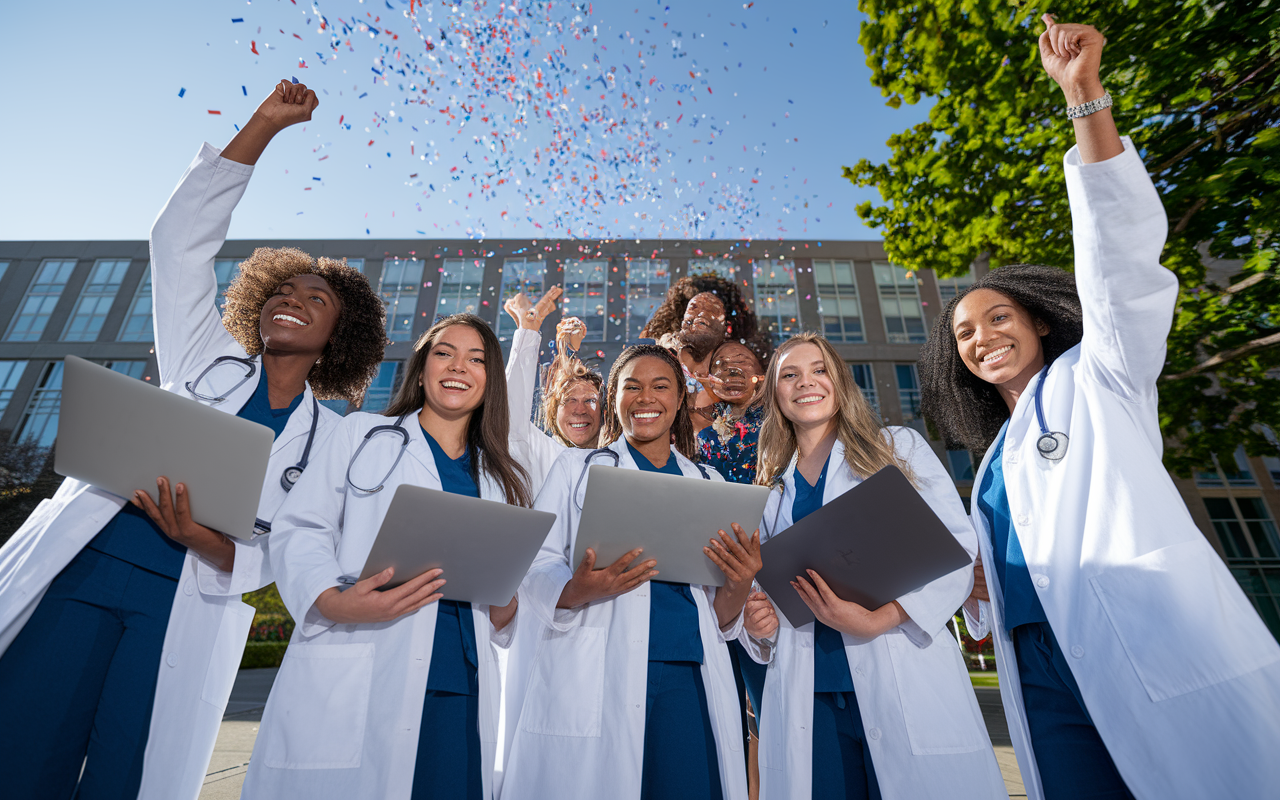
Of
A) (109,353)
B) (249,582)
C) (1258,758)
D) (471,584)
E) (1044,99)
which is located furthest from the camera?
(109,353)

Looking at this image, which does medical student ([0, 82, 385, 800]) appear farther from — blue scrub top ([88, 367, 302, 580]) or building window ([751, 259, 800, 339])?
building window ([751, 259, 800, 339])

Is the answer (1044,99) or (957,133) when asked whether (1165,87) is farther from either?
(957,133)

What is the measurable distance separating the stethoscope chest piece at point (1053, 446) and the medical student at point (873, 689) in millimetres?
360

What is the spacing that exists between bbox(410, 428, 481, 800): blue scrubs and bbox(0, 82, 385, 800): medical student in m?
0.82

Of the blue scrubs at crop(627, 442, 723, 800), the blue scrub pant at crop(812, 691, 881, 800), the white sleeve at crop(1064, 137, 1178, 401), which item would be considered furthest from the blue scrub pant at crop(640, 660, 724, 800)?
the white sleeve at crop(1064, 137, 1178, 401)

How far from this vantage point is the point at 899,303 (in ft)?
89.0

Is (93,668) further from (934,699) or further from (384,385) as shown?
(384,385)

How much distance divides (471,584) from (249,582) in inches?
39.5

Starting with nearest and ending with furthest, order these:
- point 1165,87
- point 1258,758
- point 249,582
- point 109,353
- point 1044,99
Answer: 1. point 1258,758
2. point 249,582
3. point 1165,87
4. point 1044,99
5. point 109,353

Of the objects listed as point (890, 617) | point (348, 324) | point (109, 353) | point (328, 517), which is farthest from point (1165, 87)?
point (109, 353)

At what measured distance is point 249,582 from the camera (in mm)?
2438

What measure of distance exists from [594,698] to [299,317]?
223 cm

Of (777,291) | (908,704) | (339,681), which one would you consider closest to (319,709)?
(339,681)

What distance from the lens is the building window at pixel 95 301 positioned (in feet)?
90.7
